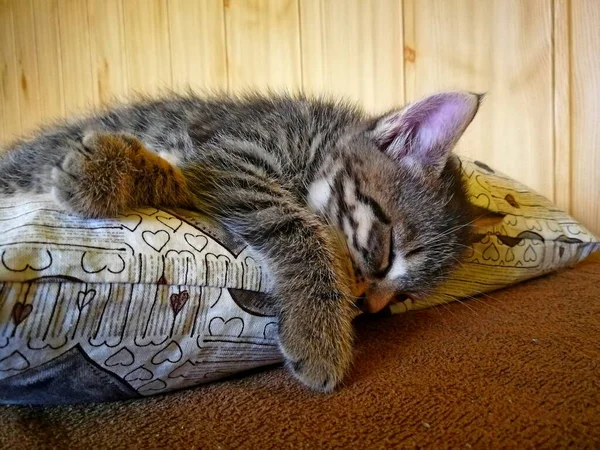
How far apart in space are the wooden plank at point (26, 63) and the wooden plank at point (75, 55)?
21 centimetres

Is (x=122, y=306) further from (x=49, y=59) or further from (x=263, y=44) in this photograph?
(x=49, y=59)

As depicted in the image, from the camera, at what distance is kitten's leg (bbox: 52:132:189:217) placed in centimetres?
70

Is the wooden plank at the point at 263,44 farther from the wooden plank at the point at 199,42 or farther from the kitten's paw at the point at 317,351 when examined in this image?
the kitten's paw at the point at 317,351

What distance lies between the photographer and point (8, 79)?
2691mm

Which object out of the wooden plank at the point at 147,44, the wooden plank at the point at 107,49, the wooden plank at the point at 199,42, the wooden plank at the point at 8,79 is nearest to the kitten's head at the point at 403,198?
the wooden plank at the point at 199,42

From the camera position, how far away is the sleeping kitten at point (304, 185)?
0.75 metres

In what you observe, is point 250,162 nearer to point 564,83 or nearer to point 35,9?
point 564,83

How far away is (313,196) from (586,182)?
1105mm

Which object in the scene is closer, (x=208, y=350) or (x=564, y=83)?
(x=208, y=350)

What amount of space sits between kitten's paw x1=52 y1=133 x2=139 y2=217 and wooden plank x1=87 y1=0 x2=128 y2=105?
5.56ft

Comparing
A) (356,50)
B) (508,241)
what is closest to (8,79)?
(356,50)

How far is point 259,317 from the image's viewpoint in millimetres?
733

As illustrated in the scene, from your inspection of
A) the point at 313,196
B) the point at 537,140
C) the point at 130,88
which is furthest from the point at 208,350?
the point at 130,88

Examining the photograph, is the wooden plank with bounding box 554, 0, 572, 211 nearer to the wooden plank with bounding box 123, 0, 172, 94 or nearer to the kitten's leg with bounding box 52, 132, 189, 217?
the kitten's leg with bounding box 52, 132, 189, 217
